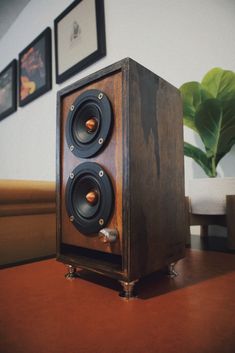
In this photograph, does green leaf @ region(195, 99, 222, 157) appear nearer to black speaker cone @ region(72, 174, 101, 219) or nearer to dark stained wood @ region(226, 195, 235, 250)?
dark stained wood @ region(226, 195, 235, 250)

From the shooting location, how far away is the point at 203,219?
0.87 m

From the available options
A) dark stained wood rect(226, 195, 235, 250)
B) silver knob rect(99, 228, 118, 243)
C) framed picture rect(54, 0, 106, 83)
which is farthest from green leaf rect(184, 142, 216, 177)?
framed picture rect(54, 0, 106, 83)

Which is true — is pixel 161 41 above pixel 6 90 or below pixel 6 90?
below

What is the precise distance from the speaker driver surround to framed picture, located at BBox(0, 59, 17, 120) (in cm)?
223

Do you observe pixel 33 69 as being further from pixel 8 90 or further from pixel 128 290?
pixel 128 290

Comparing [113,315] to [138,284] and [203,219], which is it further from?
[203,219]

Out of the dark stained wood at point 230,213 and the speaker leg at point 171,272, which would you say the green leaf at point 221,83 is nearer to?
the dark stained wood at point 230,213

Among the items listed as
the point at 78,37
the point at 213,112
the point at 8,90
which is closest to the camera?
the point at 213,112

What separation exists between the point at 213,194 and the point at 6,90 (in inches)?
100

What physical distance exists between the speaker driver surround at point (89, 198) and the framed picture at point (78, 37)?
119 centimetres

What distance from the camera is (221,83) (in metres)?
0.79

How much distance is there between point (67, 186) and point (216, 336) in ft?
1.33

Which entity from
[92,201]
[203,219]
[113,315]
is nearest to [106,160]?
[92,201]

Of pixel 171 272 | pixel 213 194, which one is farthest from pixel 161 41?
pixel 171 272
